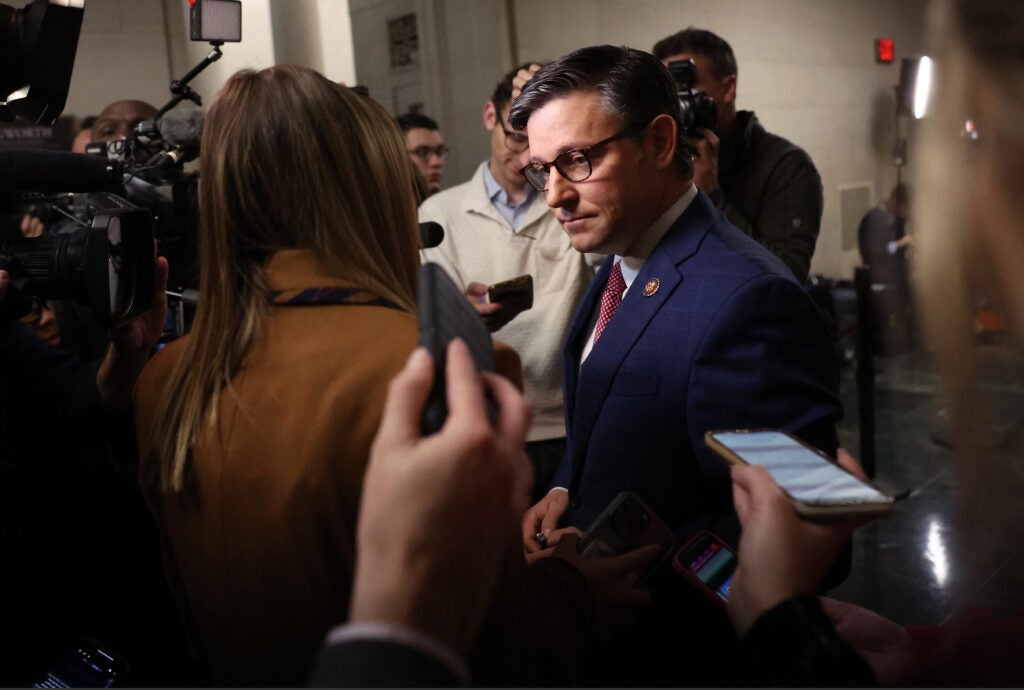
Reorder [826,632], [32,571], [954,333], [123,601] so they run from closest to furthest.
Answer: [826,632]
[954,333]
[32,571]
[123,601]

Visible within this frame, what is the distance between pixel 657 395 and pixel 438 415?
2.74 feet

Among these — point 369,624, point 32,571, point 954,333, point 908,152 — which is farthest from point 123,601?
point 908,152

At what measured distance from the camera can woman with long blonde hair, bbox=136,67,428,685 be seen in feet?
2.63

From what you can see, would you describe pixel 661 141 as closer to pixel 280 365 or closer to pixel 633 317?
pixel 633 317

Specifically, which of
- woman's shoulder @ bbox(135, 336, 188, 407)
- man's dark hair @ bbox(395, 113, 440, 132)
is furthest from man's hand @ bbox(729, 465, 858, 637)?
man's dark hair @ bbox(395, 113, 440, 132)

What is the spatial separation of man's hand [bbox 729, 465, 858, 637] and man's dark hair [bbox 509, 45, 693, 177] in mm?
952

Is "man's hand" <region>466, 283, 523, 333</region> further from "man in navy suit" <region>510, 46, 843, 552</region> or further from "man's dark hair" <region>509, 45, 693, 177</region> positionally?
"man's dark hair" <region>509, 45, 693, 177</region>

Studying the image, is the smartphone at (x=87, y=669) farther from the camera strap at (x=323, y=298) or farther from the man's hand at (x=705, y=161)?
the man's hand at (x=705, y=161)

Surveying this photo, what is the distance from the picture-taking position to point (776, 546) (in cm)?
77

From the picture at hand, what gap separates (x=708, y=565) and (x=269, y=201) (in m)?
0.62

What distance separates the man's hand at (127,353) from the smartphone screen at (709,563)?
897 mm

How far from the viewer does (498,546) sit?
0.63m

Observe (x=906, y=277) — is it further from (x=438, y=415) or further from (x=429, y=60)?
(x=438, y=415)

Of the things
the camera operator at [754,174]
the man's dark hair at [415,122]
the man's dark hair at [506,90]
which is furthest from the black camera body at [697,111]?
Answer: the man's dark hair at [415,122]
